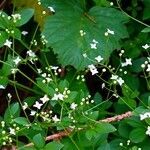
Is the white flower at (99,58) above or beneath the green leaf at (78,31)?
beneath

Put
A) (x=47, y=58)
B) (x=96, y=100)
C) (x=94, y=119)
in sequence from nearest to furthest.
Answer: (x=94, y=119)
(x=96, y=100)
(x=47, y=58)

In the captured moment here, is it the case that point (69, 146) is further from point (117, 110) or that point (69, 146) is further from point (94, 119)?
point (117, 110)

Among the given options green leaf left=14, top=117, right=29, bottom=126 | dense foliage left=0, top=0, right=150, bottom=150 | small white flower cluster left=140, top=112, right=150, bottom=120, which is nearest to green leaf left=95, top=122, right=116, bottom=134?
dense foliage left=0, top=0, right=150, bottom=150

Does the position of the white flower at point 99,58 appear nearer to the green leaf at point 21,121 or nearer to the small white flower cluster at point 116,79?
the small white flower cluster at point 116,79

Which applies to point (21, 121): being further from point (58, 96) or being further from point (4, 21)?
point (4, 21)

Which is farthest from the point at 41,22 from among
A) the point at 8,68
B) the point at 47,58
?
the point at 8,68

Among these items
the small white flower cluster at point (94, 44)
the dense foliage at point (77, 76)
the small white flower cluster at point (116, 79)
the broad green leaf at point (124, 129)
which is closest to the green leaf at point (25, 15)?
the dense foliage at point (77, 76)
